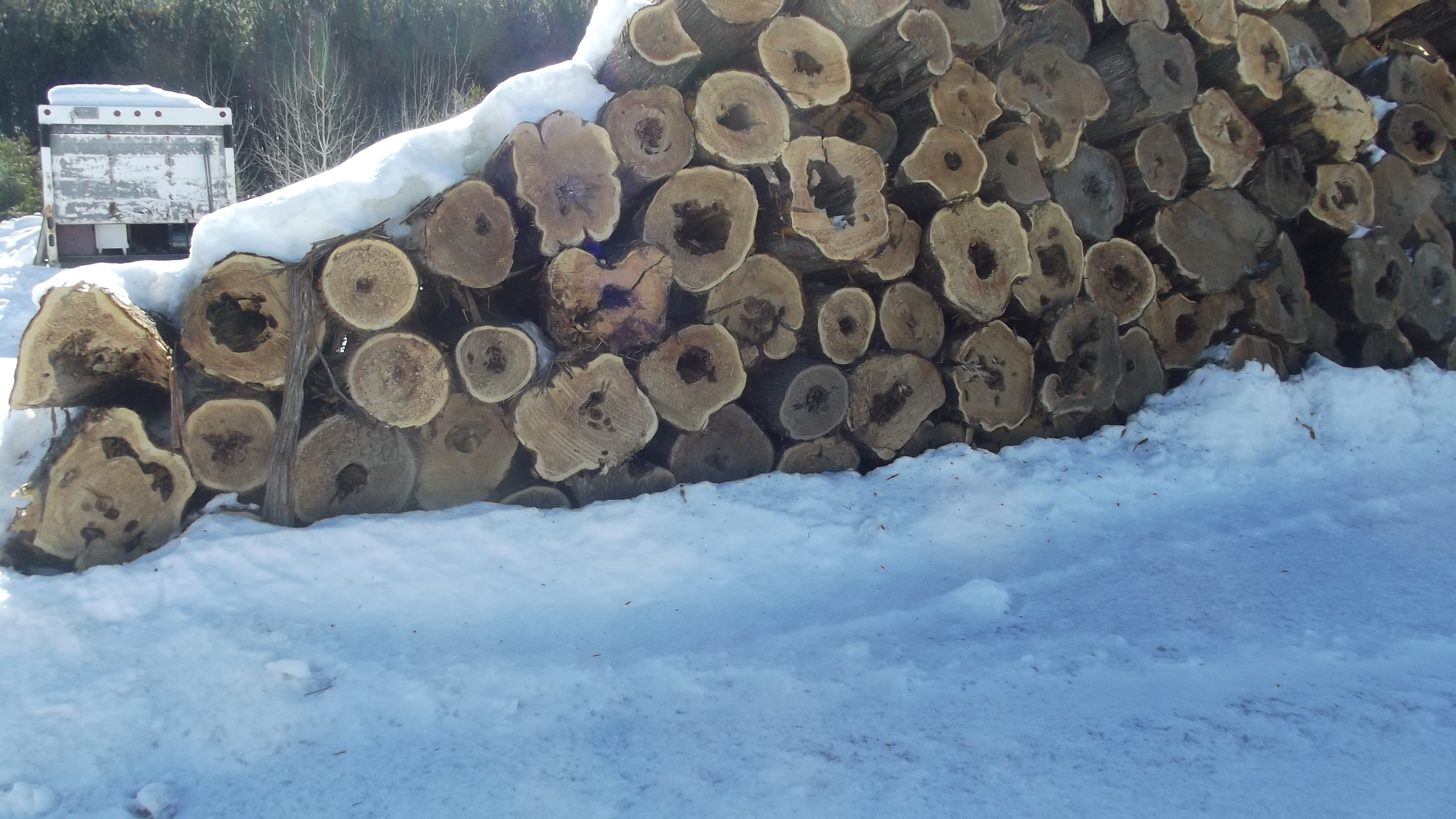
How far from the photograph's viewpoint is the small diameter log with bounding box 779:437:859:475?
3.47 m

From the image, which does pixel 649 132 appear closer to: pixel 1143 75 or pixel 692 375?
pixel 692 375

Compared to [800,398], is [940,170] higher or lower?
higher

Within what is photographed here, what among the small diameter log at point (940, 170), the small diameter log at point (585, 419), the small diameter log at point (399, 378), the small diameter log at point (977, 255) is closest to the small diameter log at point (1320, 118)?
the small diameter log at point (977, 255)

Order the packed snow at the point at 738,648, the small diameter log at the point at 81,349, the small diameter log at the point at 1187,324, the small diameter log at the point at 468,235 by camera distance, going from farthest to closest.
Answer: the small diameter log at the point at 1187,324 → the small diameter log at the point at 468,235 → the small diameter log at the point at 81,349 → the packed snow at the point at 738,648

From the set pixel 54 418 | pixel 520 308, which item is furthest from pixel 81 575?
pixel 520 308

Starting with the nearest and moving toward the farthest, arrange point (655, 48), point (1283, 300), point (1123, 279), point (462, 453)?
point (655, 48), point (462, 453), point (1123, 279), point (1283, 300)

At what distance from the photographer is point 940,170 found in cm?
345

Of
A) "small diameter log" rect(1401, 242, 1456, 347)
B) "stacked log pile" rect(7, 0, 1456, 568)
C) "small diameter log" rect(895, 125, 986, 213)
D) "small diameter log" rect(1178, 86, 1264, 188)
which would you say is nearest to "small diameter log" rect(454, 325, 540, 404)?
"stacked log pile" rect(7, 0, 1456, 568)

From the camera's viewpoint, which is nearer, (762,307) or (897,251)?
(762,307)

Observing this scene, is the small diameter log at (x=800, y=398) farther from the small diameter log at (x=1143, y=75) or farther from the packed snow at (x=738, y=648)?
the small diameter log at (x=1143, y=75)

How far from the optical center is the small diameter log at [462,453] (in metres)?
3.03

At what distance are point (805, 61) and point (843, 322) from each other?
984 mm

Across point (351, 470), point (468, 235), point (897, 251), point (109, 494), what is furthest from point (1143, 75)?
point (109, 494)

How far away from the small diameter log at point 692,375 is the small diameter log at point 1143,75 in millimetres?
2073
